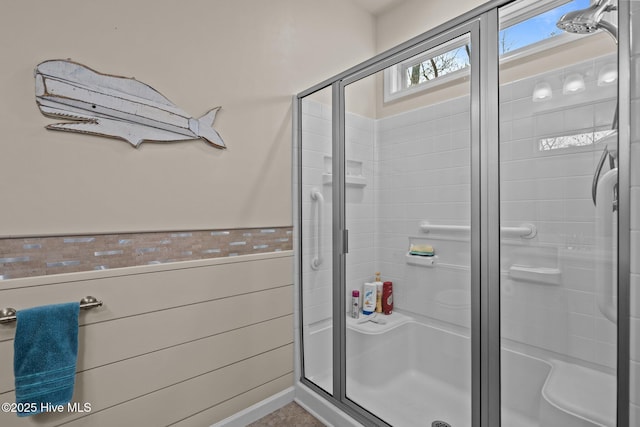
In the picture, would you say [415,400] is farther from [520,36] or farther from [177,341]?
[520,36]

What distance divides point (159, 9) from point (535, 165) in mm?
1680

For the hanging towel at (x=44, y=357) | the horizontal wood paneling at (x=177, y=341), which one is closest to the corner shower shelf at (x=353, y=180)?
the horizontal wood paneling at (x=177, y=341)

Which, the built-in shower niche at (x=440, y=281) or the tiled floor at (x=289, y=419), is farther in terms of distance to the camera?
the tiled floor at (x=289, y=419)

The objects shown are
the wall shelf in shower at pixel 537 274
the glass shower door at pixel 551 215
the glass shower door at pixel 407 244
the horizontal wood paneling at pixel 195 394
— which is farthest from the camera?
the glass shower door at pixel 407 244

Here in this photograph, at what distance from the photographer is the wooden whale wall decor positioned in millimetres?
1178

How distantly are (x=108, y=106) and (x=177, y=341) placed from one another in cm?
104

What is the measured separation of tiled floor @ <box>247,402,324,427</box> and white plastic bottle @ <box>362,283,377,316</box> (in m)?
0.62

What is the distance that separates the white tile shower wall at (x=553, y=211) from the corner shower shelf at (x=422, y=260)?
0.48 metres

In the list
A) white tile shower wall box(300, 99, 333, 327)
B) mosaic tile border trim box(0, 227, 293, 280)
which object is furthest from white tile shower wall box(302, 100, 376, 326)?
mosaic tile border trim box(0, 227, 293, 280)

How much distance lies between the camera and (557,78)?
125cm

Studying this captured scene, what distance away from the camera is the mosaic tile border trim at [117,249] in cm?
113

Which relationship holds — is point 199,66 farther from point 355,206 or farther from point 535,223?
point 535,223

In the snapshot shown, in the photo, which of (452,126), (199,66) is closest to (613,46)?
(452,126)

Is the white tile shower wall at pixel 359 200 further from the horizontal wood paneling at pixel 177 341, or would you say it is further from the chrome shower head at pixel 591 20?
the chrome shower head at pixel 591 20
